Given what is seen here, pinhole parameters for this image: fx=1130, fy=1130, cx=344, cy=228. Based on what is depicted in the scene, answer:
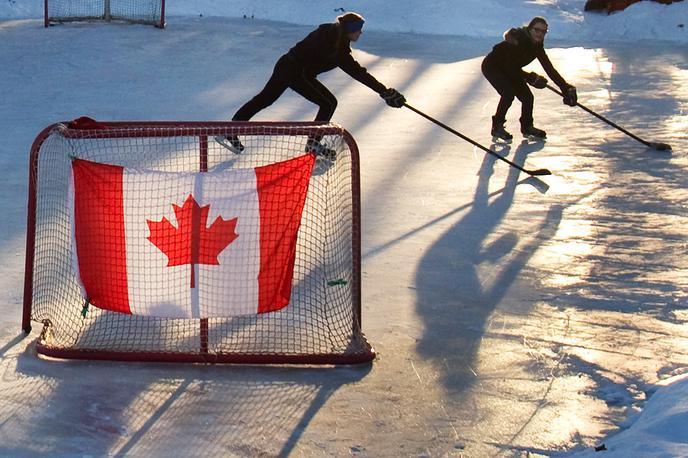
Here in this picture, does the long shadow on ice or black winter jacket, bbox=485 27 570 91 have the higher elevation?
black winter jacket, bbox=485 27 570 91

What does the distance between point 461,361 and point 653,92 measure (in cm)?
761

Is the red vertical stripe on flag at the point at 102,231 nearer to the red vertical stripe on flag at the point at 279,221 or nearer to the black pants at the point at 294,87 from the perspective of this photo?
the red vertical stripe on flag at the point at 279,221

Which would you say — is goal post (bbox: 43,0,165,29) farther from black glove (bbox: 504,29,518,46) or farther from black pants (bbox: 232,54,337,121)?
black pants (bbox: 232,54,337,121)

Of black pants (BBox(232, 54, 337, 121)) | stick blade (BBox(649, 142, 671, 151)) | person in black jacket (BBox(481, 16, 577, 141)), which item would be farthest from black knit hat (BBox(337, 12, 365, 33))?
stick blade (BBox(649, 142, 671, 151))

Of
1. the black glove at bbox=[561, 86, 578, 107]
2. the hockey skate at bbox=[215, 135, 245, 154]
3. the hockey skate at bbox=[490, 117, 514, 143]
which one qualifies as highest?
the hockey skate at bbox=[215, 135, 245, 154]

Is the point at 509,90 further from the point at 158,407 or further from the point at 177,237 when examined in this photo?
the point at 158,407

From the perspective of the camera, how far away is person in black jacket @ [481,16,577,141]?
28.9ft

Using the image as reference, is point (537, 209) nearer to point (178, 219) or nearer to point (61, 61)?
point (178, 219)

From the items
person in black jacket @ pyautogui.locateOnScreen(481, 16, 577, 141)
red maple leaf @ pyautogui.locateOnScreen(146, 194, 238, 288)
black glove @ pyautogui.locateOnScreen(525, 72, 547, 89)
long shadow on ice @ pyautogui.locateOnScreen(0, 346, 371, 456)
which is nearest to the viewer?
long shadow on ice @ pyautogui.locateOnScreen(0, 346, 371, 456)

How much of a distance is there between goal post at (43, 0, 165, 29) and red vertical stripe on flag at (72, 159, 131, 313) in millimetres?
10203

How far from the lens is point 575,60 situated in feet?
44.7

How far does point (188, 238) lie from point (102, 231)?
1.17 feet

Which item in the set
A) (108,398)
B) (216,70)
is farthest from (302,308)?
(216,70)

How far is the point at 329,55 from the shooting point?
7.43m
